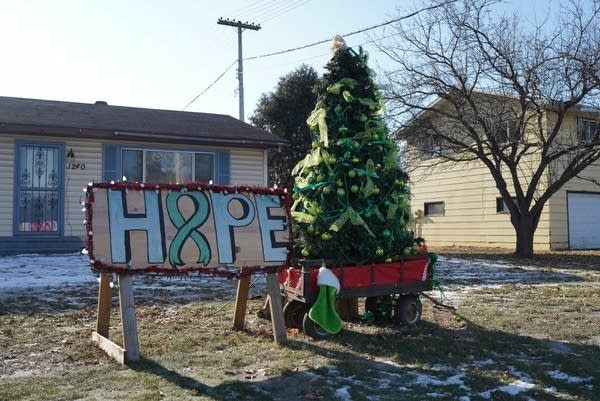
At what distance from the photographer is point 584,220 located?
22391mm

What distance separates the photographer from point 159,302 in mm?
8492

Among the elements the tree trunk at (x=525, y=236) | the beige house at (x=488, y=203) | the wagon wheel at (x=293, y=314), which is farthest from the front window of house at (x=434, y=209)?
the wagon wheel at (x=293, y=314)

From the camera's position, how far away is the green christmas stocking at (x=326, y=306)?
615 centimetres

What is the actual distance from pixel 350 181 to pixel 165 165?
9747mm

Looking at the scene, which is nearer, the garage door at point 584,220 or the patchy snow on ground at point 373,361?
the patchy snow on ground at point 373,361

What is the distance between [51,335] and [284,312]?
8.03 feet

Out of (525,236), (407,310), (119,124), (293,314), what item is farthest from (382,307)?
(525,236)

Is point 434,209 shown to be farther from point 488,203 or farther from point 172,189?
point 172,189

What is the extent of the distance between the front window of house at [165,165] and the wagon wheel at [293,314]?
9.11 metres

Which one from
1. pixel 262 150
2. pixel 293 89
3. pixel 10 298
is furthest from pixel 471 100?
pixel 10 298

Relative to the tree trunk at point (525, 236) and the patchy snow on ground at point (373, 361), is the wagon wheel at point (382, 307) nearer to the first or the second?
the patchy snow on ground at point (373, 361)

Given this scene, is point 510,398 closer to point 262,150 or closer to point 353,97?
point 353,97

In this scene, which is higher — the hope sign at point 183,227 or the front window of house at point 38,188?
the front window of house at point 38,188

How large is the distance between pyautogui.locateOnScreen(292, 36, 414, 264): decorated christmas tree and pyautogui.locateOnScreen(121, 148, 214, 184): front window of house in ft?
29.4
